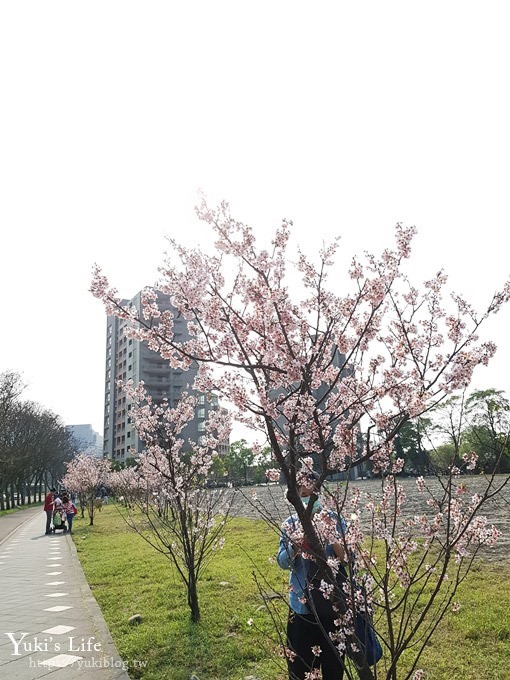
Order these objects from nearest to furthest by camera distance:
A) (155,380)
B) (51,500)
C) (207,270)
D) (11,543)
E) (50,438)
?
(207,270) → (11,543) → (51,500) → (50,438) → (155,380)

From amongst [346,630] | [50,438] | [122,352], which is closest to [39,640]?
[346,630]

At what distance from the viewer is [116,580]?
8.27 metres

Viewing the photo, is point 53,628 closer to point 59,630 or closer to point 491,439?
point 59,630

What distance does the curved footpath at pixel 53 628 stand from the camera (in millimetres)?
4129

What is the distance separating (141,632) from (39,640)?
107cm

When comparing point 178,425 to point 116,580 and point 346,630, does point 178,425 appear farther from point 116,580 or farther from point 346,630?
point 346,630

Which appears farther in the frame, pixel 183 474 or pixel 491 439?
pixel 183 474

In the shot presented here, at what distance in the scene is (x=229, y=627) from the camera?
17.2ft

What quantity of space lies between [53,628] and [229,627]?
6.77ft

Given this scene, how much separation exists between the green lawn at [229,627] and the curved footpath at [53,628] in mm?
212

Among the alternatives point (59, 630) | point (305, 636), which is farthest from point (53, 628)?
point (305, 636)

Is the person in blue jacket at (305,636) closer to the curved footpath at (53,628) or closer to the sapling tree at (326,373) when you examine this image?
the sapling tree at (326,373)

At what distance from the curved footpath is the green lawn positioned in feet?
0.69

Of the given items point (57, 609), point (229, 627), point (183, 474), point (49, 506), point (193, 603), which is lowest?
point (49, 506)
